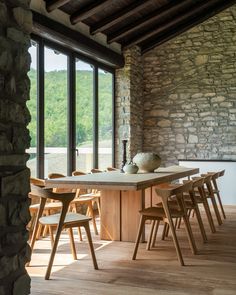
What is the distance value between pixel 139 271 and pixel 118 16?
14.0 feet

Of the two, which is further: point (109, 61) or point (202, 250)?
point (109, 61)

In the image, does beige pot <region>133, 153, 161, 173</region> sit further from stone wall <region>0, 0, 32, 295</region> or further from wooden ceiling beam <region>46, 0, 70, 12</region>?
stone wall <region>0, 0, 32, 295</region>

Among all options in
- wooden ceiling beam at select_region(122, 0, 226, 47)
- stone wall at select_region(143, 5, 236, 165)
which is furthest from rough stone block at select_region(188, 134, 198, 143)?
Result: wooden ceiling beam at select_region(122, 0, 226, 47)

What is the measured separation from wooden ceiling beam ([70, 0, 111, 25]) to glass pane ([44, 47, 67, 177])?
1.85ft

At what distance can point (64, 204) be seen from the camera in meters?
3.26

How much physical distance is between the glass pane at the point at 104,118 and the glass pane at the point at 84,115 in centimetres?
34

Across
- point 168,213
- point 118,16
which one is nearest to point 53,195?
point 168,213

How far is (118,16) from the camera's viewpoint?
20.8ft

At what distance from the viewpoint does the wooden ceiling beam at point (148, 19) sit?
6820 mm

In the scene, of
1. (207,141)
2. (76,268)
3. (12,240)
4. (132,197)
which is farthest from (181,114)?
(12,240)

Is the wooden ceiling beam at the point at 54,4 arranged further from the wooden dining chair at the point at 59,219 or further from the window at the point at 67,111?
the wooden dining chair at the point at 59,219

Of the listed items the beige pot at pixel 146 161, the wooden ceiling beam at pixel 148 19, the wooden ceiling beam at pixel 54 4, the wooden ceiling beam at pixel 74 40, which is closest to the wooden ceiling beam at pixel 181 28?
the wooden ceiling beam at pixel 148 19

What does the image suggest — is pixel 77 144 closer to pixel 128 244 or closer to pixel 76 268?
pixel 128 244

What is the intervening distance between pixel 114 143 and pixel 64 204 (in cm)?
451
